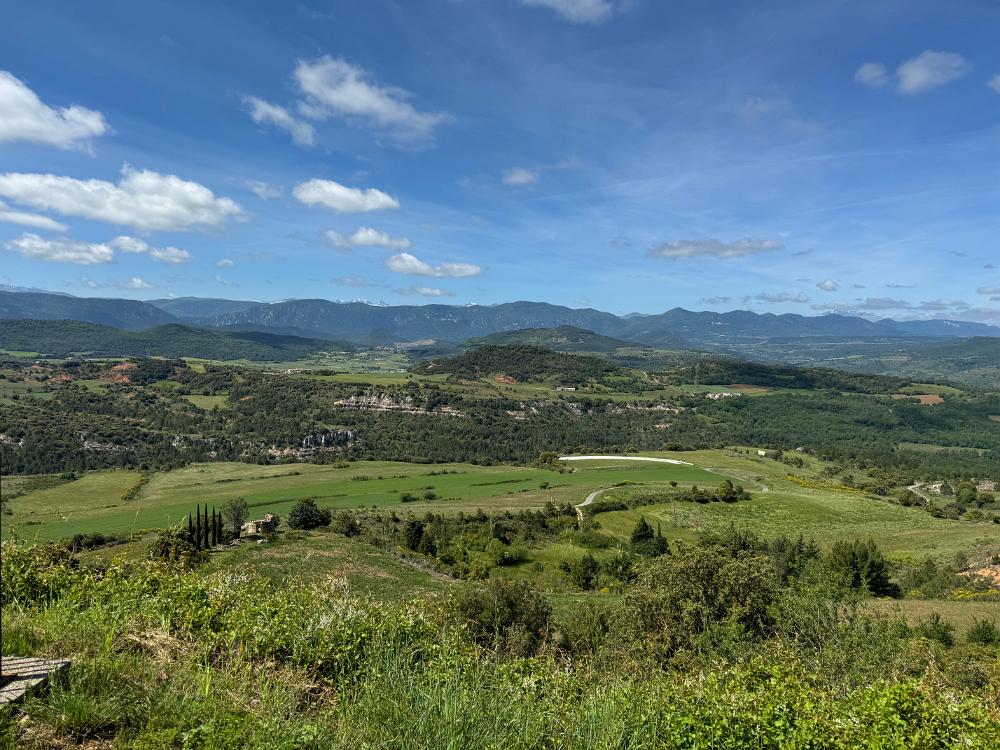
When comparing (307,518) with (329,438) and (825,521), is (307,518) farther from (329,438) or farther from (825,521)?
(329,438)

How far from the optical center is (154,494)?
87.2m

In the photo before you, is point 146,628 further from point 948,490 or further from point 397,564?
point 948,490

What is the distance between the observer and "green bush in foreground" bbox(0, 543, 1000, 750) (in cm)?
440

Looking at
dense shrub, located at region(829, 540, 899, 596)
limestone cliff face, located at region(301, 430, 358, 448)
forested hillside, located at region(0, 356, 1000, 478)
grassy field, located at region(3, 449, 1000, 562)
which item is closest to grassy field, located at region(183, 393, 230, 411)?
forested hillside, located at region(0, 356, 1000, 478)

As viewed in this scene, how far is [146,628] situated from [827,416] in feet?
736

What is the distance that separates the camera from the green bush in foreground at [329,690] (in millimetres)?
4398

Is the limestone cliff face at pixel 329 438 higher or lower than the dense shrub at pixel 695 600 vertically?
lower

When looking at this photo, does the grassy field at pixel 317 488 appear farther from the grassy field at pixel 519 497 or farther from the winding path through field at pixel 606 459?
the winding path through field at pixel 606 459

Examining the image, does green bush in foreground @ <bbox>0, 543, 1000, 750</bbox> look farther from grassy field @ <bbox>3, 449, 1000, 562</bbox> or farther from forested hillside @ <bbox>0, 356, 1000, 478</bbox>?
forested hillside @ <bbox>0, 356, 1000, 478</bbox>

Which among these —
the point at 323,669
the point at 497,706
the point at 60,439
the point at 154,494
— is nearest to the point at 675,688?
the point at 497,706

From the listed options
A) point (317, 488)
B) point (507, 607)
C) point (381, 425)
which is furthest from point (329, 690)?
point (381, 425)

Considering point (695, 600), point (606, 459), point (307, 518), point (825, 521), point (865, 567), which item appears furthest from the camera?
point (606, 459)

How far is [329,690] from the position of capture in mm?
5871

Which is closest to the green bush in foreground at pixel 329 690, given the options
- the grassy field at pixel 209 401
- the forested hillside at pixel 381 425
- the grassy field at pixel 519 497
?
the grassy field at pixel 519 497
